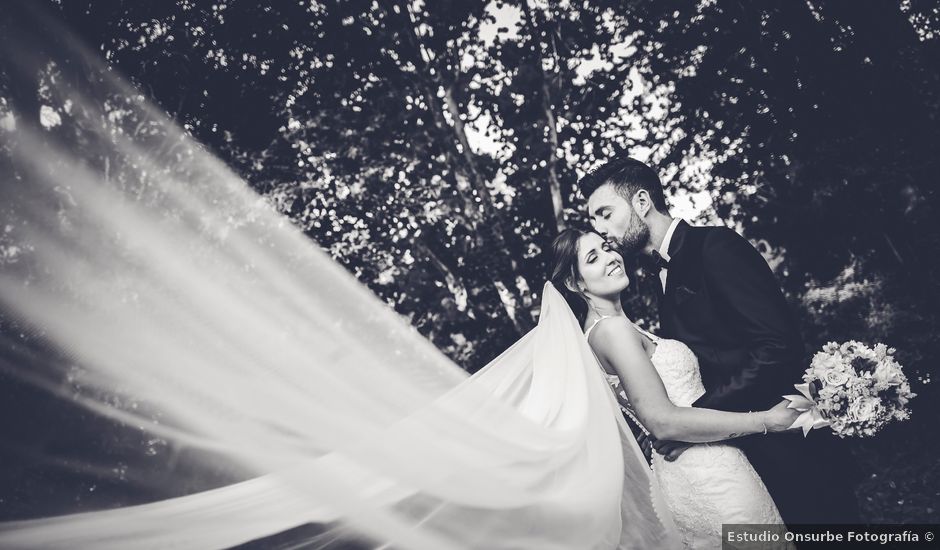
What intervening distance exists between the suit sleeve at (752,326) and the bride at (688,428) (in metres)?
0.07

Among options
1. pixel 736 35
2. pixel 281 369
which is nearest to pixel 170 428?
pixel 281 369

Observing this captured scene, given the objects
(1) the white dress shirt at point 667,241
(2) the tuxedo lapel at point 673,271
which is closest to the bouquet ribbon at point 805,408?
(2) the tuxedo lapel at point 673,271

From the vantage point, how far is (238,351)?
230 inches

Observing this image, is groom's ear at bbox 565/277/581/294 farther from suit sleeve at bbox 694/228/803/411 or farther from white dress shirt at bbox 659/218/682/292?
suit sleeve at bbox 694/228/803/411

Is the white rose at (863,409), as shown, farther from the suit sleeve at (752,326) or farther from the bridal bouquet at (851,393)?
the suit sleeve at (752,326)

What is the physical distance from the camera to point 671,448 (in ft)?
8.29

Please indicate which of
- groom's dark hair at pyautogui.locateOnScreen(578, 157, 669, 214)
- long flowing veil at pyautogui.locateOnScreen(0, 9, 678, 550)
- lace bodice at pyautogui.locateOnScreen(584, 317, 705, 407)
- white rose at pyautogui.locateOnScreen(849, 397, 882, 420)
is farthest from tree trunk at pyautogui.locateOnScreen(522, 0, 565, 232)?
white rose at pyautogui.locateOnScreen(849, 397, 882, 420)

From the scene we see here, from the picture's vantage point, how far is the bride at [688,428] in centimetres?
230

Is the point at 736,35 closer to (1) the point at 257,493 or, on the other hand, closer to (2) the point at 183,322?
(1) the point at 257,493

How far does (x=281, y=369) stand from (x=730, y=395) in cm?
443

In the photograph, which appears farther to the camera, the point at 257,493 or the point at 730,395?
the point at 257,493

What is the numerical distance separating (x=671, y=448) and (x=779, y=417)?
490 mm

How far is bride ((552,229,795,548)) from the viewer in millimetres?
2303

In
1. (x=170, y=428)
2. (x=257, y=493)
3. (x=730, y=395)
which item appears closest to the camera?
(x=730, y=395)
